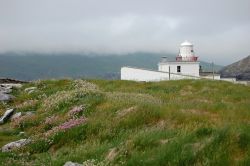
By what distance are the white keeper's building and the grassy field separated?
213ft

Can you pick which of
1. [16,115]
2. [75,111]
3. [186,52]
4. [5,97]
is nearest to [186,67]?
[186,52]

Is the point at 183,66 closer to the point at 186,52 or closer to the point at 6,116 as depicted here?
the point at 186,52

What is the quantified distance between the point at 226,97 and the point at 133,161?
20.9 m

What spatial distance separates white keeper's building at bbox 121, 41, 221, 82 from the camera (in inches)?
3698

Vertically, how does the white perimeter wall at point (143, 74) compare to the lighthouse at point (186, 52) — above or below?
below

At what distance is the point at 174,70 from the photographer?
110000 mm

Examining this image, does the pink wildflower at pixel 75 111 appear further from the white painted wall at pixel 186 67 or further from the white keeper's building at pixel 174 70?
the white painted wall at pixel 186 67

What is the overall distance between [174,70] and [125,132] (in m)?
92.6

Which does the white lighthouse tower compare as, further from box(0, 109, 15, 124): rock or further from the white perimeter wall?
box(0, 109, 15, 124): rock

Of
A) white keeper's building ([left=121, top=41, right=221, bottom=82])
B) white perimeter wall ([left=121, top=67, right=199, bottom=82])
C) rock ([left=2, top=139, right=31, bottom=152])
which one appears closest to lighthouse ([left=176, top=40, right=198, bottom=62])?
white keeper's building ([left=121, top=41, right=221, bottom=82])

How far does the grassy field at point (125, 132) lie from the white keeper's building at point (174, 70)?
65023 mm

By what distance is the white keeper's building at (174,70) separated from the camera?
93.9m

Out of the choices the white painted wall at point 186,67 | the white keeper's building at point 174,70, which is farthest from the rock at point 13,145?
the white painted wall at point 186,67

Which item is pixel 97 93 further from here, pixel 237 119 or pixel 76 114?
pixel 237 119
